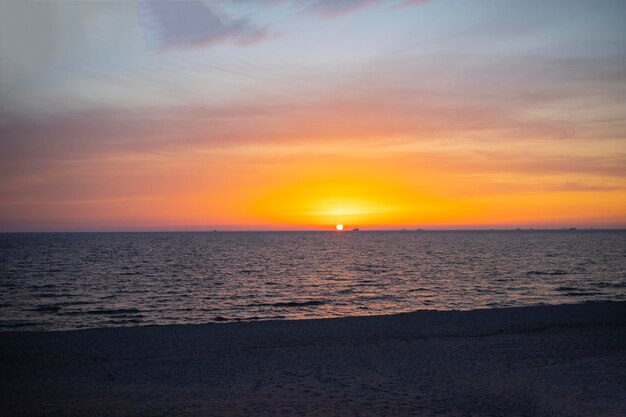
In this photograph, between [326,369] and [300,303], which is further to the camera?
[300,303]

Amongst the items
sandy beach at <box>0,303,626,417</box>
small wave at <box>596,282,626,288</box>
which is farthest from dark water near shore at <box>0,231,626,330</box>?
sandy beach at <box>0,303,626,417</box>

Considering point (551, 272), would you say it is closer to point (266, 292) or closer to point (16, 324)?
point (266, 292)

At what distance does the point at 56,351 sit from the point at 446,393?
15296 mm

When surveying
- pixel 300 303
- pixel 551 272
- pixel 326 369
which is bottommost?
pixel 300 303

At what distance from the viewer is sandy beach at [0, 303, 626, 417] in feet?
44.7

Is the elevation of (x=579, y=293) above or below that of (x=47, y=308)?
below

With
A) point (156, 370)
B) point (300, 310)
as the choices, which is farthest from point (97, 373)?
point (300, 310)

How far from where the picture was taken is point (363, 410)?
13.1 metres

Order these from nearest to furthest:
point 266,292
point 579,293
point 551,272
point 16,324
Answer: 1. point 16,324
2. point 579,293
3. point 266,292
4. point 551,272

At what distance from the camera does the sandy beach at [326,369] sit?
1361 centimetres

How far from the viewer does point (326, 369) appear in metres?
17.4

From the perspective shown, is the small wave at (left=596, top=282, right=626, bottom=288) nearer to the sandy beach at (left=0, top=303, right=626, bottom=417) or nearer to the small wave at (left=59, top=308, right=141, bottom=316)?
the sandy beach at (left=0, top=303, right=626, bottom=417)

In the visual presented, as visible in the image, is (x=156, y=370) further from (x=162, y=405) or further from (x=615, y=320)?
(x=615, y=320)

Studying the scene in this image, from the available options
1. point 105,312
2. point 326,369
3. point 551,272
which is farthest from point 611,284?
point 105,312
